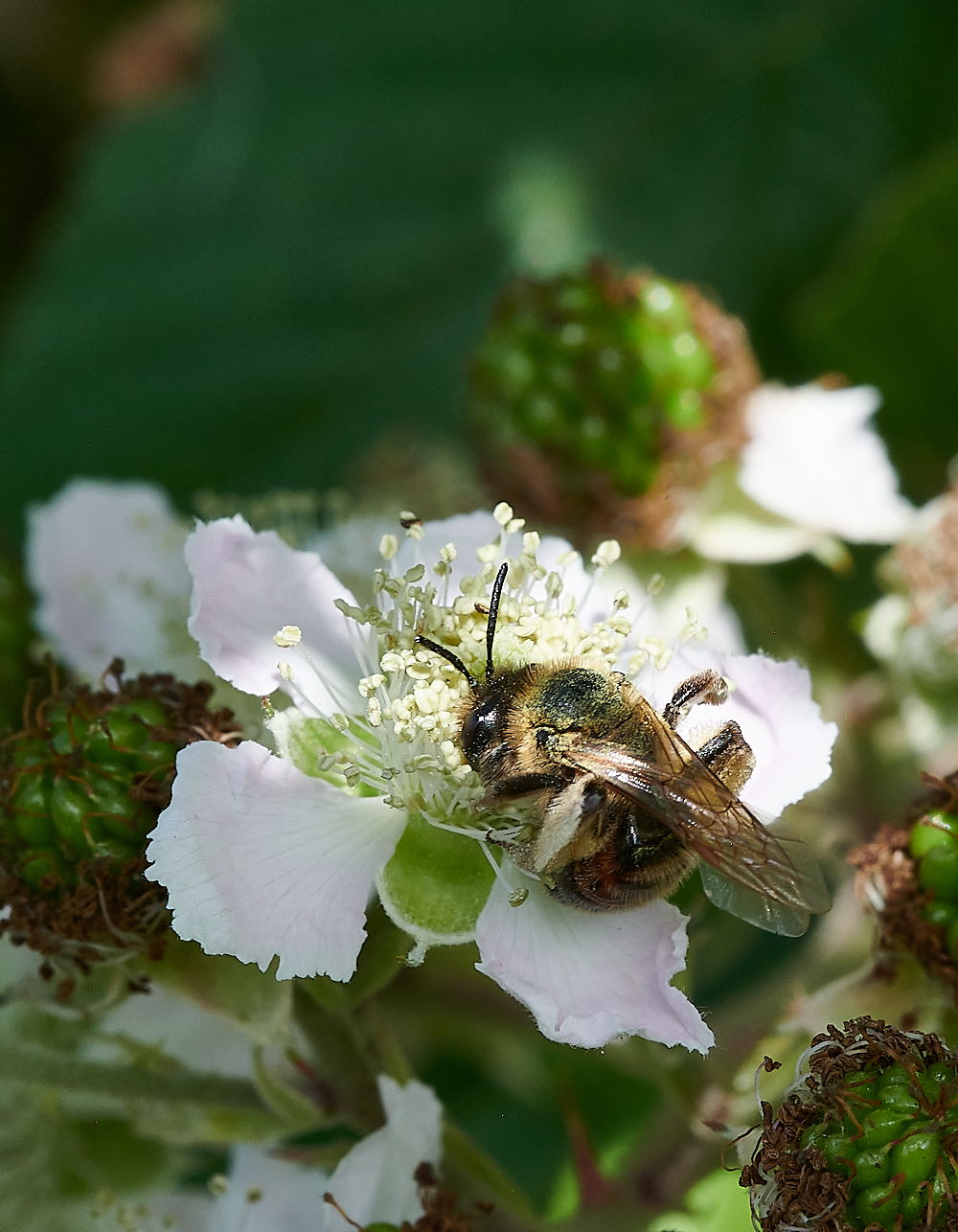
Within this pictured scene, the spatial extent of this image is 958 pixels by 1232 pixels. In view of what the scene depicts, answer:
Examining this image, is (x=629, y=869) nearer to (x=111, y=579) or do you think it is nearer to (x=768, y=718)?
(x=768, y=718)

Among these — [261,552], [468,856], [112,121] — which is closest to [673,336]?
[261,552]

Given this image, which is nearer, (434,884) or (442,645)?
(434,884)

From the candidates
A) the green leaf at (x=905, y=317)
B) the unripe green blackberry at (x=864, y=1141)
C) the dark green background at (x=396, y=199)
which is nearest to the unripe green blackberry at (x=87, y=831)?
the unripe green blackberry at (x=864, y=1141)

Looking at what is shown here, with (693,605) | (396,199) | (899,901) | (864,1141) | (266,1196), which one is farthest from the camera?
(396,199)

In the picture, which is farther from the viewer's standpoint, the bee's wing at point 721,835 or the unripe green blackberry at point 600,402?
the unripe green blackberry at point 600,402

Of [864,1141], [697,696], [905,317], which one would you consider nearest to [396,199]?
[905,317]

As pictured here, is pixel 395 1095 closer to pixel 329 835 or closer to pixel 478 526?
pixel 329 835

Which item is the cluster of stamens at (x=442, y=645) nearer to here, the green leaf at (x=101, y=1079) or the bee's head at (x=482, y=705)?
the bee's head at (x=482, y=705)
